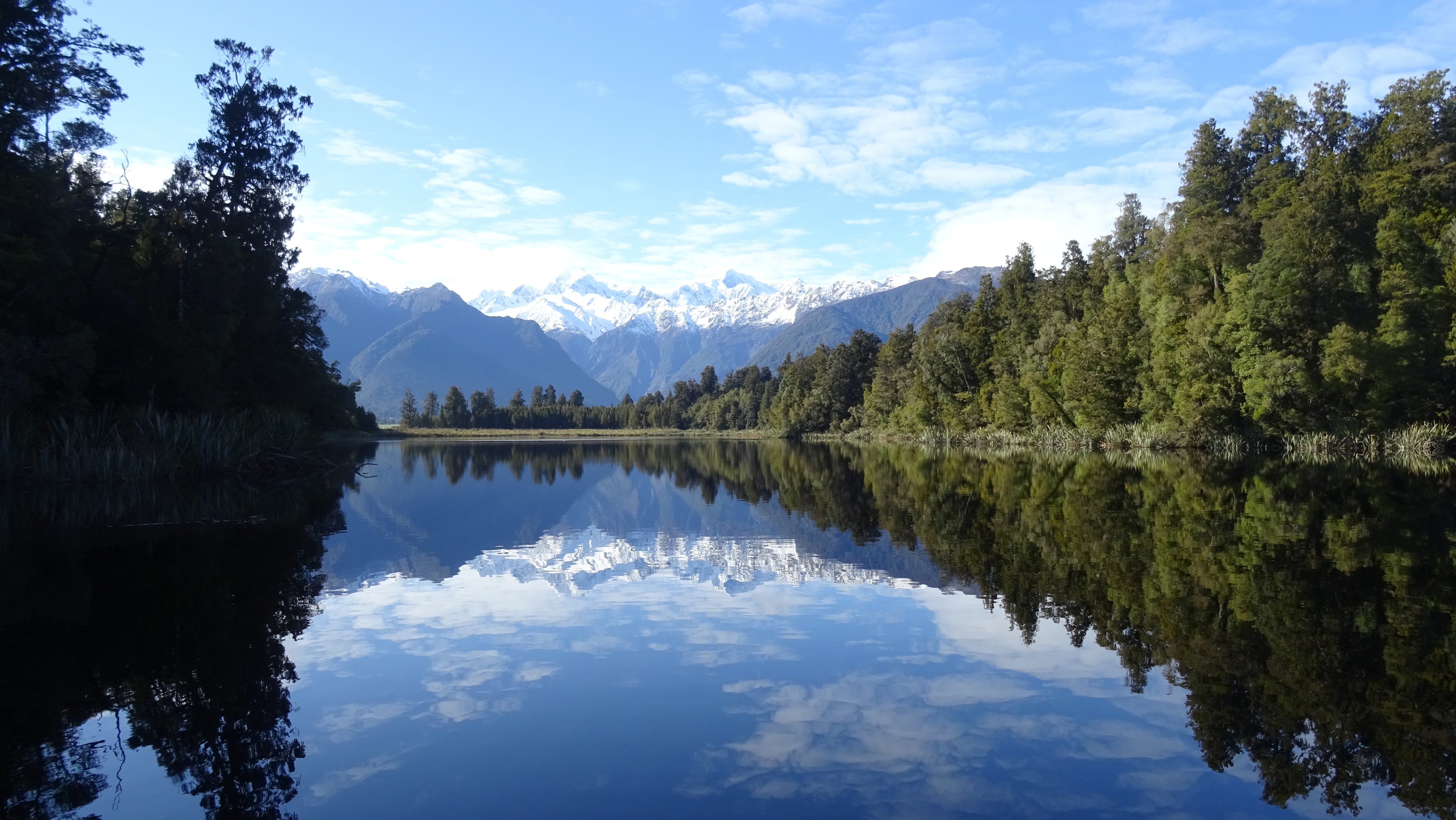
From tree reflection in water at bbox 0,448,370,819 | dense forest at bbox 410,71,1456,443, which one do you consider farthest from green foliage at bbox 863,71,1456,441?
tree reflection in water at bbox 0,448,370,819

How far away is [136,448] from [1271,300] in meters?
57.3

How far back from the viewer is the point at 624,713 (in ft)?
26.5

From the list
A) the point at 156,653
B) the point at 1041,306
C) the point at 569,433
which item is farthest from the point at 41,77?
the point at 569,433

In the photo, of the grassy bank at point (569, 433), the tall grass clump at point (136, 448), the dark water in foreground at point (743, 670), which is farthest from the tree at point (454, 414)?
the dark water in foreground at point (743, 670)

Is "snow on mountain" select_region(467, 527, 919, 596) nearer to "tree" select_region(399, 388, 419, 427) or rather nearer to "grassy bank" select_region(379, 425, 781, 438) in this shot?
"grassy bank" select_region(379, 425, 781, 438)

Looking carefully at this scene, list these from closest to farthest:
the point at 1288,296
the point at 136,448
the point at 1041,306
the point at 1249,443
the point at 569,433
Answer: the point at 136,448 < the point at 1288,296 < the point at 1249,443 < the point at 1041,306 < the point at 569,433

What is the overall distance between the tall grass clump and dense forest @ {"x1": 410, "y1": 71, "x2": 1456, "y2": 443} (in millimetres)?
53174

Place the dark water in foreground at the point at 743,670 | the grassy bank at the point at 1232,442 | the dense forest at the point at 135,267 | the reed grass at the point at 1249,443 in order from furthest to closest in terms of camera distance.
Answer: the grassy bank at the point at 1232,442, the reed grass at the point at 1249,443, the dense forest at the point at 135,267, the dark water in foreground at the point at 743,670

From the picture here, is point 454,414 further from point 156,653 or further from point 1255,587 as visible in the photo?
point 1255,587

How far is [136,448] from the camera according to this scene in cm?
2945

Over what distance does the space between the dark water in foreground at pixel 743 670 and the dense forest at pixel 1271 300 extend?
31.7 meters

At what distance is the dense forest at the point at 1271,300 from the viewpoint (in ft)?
150

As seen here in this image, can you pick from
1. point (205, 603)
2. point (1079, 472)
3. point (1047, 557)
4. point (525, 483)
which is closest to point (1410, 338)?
point (1079, 472)

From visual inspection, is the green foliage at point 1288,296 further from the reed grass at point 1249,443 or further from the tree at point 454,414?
the tree at point 454,414
